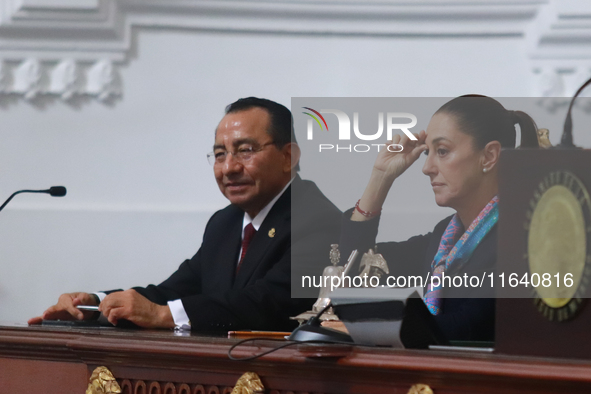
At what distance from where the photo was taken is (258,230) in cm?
276

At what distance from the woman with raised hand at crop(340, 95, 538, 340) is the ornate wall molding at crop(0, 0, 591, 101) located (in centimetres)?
190

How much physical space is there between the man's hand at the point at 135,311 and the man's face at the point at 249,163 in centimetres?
71

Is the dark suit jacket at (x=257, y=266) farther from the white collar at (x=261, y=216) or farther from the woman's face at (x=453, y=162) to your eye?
the woman's face at (x=453, y=162)

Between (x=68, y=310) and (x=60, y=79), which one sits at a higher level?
(x=60, y=79)

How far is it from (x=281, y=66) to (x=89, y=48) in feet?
3.49

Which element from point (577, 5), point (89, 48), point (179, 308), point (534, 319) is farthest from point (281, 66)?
point (534, 319)

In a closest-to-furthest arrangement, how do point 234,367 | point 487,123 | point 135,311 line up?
point 234,367, point 487,123, point 135,311

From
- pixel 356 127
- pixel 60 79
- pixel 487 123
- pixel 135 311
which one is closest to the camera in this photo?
pixel 487 123

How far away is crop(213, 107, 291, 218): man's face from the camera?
279 centimetres

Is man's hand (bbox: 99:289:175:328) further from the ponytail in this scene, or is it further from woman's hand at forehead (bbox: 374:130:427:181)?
the ponytail

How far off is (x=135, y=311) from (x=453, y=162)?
3.46 ft

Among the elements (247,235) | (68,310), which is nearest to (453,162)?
(247,235)

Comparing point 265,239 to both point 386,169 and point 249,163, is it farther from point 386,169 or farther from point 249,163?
point 386,169

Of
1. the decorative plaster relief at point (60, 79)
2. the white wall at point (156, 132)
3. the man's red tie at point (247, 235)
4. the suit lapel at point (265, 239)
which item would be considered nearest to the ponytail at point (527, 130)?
the suit lapel at point (265, 239)
